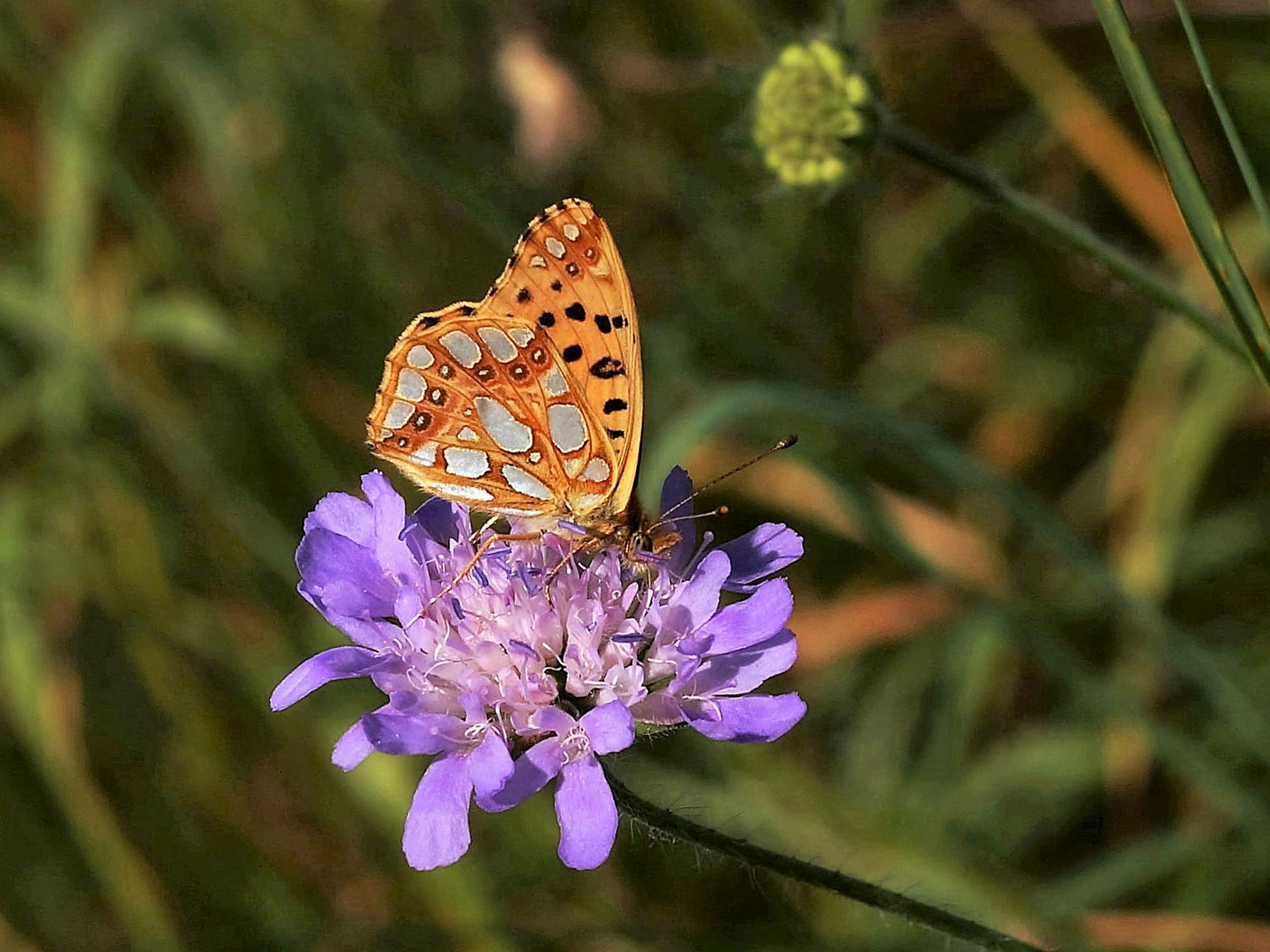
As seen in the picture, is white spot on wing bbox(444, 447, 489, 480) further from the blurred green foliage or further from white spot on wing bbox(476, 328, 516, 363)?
the blurred green foliage

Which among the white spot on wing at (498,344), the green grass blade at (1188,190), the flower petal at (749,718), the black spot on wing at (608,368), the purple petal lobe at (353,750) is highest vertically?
the green grass blade at (1188,190)

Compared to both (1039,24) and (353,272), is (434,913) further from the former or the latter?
(1039,24)

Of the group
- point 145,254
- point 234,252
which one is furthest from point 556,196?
point 145,254

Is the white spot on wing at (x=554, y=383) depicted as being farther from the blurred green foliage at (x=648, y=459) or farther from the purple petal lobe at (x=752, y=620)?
the blurred green foliage at (x=648, y=459)

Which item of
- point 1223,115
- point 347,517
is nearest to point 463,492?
point 347,517

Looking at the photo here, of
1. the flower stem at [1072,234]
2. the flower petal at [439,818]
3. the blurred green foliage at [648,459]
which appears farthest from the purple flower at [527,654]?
the blurred green foliage at [648,459]

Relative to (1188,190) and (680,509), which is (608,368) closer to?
(680,509)
